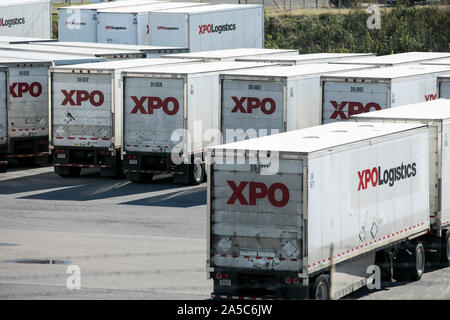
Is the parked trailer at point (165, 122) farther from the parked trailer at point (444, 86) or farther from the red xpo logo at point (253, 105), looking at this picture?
the parked trailer at point (444, 86)

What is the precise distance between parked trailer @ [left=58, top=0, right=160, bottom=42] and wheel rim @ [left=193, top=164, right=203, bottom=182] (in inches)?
826

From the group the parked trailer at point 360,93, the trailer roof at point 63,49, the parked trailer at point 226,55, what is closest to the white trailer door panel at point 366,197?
the parked trailer at point 360,93

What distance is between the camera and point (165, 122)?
106 ft

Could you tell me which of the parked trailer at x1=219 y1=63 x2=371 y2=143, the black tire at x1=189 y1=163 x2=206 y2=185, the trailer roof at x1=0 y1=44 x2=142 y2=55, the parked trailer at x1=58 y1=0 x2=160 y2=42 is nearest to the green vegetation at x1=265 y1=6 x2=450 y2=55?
the parked trailer at x1=58 y1=0 x2=160 y2=42

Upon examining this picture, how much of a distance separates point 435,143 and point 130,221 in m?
8.81

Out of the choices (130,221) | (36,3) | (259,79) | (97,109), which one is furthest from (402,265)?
(36,3)

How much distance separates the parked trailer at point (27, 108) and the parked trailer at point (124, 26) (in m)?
14.3

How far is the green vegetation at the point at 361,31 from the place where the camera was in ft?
205

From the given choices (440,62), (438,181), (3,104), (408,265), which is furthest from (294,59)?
(408,265)

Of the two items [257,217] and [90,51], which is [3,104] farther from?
[257,217]

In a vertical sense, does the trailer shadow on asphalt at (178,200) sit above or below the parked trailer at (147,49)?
below

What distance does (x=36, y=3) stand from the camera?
2227 inches

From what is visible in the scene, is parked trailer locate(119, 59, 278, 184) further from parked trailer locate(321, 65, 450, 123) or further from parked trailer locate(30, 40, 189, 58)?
parked trailer locate(30, 40, 189, 58)

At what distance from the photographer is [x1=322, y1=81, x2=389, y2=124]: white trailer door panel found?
100.0ft
